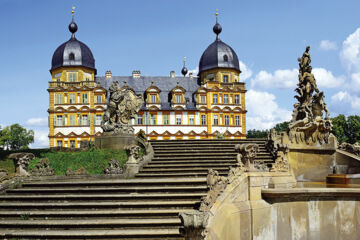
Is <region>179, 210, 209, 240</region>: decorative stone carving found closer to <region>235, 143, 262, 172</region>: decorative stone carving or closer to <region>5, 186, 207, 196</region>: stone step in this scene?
<region>235, 143, 262, 172</region>: decorative stone carving

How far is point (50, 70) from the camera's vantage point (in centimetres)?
6731

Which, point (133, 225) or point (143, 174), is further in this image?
point (143, 174)

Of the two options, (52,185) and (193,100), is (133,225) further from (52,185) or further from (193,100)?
(193,100)

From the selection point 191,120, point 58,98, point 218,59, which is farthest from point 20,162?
point 218,59

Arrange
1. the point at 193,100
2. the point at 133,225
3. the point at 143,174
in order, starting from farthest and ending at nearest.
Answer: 1. the point at 193,100
2. the point at 143,174
3. the point at 133,225

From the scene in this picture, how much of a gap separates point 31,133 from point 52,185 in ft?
273

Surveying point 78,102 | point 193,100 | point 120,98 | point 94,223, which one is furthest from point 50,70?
point 94,223

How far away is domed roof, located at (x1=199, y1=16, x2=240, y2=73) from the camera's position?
227 ft

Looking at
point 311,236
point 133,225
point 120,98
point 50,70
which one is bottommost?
point 311,236

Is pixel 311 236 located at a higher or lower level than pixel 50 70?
lower

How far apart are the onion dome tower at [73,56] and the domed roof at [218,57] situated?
2032 cm

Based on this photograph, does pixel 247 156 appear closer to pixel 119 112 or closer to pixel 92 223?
pixel 92 223

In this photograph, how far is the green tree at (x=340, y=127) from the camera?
229 ft

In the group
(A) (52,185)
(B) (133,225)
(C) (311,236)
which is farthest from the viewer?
(A) (52,185)
